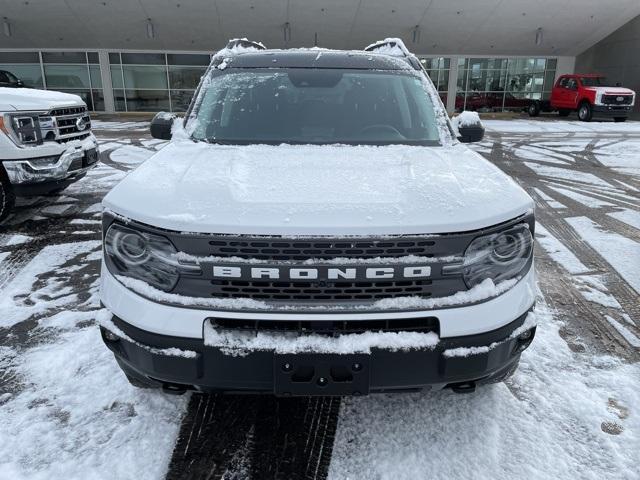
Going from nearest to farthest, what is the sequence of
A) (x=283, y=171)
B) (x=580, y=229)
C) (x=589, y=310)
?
(x=283, y=171), (x=589, y=310), (x=580, y=229)

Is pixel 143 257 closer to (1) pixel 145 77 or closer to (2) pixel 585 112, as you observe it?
(2) pixel 585 112

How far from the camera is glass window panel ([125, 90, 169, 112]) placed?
26266 mm

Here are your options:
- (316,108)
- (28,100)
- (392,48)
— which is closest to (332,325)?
(316,108)

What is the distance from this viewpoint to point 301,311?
1.97m

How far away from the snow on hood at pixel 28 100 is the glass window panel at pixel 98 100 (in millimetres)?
22058

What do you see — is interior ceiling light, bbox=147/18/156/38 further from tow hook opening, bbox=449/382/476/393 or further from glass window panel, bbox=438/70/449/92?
tow hook opening, bbox=449/382/476/393

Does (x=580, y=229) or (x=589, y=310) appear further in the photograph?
(x=580, y=229)

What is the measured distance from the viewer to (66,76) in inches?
1010

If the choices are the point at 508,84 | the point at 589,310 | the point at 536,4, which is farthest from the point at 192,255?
the point at 508,84

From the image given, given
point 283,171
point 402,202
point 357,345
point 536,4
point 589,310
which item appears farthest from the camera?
point 536,4

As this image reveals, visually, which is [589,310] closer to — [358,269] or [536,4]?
[358,269]

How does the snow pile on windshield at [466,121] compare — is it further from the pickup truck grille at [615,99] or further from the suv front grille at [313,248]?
the pickup truck grille at [615,99]

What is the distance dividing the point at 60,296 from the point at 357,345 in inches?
118

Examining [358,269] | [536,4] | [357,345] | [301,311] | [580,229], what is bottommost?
[580,229]
